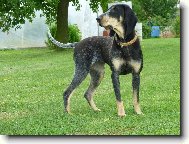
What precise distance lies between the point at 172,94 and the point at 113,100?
78 centimetres

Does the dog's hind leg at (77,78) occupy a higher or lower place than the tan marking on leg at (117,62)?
lower

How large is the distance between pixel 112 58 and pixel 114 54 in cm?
5

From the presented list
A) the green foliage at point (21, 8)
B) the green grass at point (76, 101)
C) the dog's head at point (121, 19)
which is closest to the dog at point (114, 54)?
the dog's head at point (121, 19)

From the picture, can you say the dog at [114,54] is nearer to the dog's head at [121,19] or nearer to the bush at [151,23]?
the dog's head at [121,19]

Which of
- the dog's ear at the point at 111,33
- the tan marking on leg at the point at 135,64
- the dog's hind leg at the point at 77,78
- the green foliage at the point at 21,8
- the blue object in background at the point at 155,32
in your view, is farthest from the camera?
the green foliage at the point at 21,8

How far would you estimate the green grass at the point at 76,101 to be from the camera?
5.35 meters

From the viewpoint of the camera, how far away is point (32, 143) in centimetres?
496

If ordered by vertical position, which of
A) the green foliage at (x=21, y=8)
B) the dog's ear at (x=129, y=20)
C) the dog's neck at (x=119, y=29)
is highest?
the dog's ear at (x=129, y=20)

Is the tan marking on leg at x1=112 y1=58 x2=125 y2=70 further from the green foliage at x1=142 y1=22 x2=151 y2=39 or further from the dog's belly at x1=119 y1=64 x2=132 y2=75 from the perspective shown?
the green foliage at x1=142 y1=22 x2=151 y2=39

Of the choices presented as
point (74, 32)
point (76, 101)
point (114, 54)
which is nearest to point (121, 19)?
point (114, 54)

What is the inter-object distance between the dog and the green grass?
0.83 ft

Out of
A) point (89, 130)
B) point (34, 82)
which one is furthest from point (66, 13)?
point (89, 130)

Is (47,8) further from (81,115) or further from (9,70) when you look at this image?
(81,115)

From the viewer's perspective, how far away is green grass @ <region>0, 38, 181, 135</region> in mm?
5352
